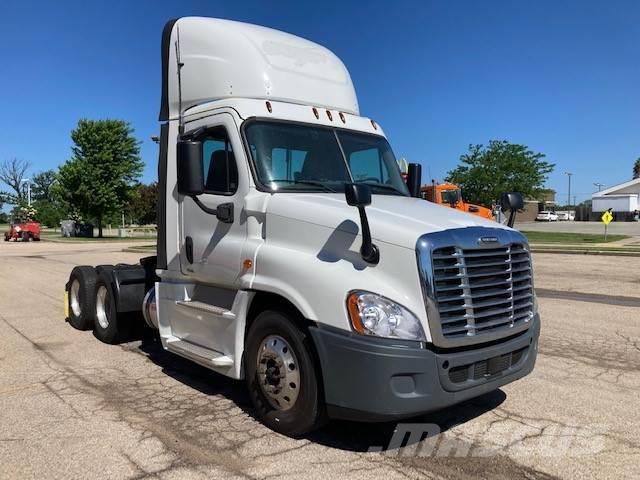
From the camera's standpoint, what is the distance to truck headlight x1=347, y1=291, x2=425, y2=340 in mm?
3621

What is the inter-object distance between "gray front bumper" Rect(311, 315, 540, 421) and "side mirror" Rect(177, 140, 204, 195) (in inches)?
65.5

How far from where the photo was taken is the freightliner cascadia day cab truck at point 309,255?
3672 millimetres

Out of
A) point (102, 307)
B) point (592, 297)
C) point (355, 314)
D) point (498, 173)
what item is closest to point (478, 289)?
point (355, 314)

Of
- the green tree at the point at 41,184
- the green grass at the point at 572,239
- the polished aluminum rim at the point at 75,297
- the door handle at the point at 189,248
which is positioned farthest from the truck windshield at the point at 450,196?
the green tree at the point at 41,184

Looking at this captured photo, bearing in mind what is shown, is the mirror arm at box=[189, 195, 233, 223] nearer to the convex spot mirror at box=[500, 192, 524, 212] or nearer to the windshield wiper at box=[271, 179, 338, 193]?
the windshield wiper at box=[271, 179, 338, 193]

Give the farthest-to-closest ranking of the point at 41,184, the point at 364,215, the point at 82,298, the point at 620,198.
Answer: the point at 41,184
the point at 620,198
the point at 82,298
the point at 364,215

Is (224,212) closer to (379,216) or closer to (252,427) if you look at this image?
(379,216)

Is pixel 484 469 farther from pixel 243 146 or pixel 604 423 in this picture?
pixel 243 146

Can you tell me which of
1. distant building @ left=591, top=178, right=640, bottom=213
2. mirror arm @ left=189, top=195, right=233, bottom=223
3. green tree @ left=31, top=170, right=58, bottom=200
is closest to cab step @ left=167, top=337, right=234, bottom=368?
mirror arm @ left=189, top=195, right=233, bottom=223

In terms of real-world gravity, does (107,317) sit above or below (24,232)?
above

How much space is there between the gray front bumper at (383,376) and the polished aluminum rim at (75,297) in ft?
18.1

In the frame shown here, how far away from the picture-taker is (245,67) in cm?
515

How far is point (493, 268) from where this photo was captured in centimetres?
404

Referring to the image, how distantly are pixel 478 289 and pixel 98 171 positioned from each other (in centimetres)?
4554
